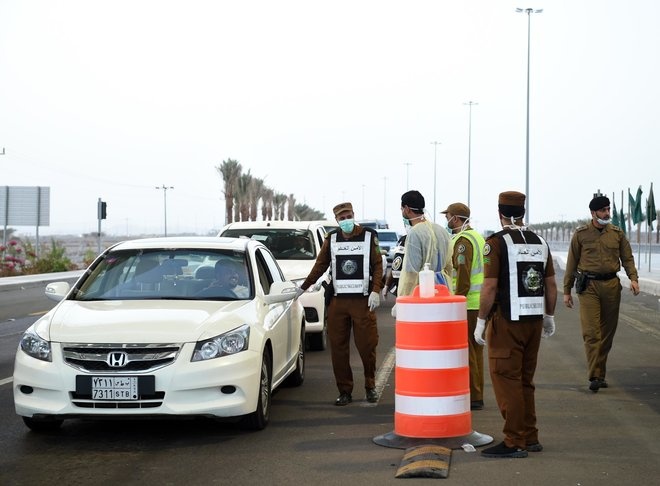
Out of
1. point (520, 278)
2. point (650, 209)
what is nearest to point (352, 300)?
point (520, 278)

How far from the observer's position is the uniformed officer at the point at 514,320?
752 cm

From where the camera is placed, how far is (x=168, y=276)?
30.8ft

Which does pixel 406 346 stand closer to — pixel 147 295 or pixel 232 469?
pixel 232 469

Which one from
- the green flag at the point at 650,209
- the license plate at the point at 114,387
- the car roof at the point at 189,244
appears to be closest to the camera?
the license plate at the point at 114,387

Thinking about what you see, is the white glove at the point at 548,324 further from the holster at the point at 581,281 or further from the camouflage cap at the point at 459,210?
the holster at the point at 581,281

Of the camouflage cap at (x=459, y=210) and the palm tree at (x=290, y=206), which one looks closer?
the camouflage cap at (x=459, y=210)

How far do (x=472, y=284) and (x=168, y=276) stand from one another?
2.79 m

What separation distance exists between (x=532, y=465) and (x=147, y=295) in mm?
3695

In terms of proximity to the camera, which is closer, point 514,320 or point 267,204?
point 514,320

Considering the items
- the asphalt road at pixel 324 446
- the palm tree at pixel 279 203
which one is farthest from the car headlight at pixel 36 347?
the palm tree at pixel 279 203

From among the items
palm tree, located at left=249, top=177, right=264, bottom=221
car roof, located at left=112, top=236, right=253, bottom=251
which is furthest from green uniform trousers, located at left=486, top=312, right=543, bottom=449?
palm tree, located at left=249, top=177, right=264, bottom=221

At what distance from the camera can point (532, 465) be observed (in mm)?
7145

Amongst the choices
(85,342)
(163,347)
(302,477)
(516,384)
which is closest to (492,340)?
(516,384)

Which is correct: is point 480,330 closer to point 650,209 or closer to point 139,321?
point 139,321
